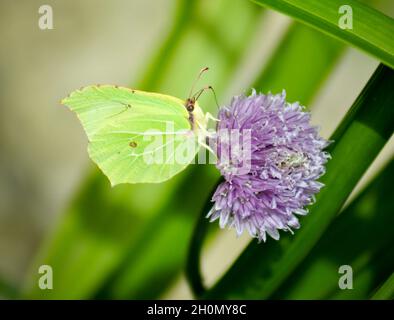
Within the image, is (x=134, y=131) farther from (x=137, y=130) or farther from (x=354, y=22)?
(x=354, y=22)

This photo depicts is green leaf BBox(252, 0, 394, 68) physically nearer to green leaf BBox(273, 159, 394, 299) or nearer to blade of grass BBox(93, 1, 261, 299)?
green leaf BBox(273, 159, 394, 299)

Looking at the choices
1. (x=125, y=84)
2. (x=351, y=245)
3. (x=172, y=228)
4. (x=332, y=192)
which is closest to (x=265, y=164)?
(x=332, y=192)

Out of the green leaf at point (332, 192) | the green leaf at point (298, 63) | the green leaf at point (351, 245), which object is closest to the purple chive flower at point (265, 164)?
the green leaf at point (332, 192)

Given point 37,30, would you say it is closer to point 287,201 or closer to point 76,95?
point 76,95

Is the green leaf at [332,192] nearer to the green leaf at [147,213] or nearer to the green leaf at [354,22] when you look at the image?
the green leaf at [354,22]

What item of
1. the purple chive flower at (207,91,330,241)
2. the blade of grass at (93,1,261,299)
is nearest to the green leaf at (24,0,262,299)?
the blade of grass at (93,1,261,299)

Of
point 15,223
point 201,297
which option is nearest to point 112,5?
point 15,223

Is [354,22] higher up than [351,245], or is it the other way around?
[354,22]
